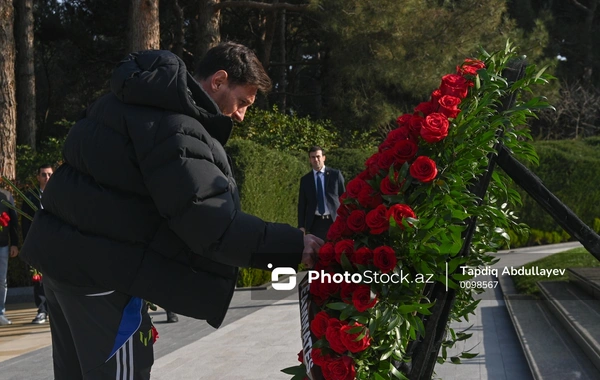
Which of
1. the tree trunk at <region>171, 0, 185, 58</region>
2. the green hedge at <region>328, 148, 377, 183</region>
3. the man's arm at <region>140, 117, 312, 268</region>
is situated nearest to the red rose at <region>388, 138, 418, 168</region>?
the man's arm at <region>140, 117, 312, 268</region>

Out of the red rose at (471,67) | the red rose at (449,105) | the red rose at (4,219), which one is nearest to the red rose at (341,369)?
the red rose at (449,105)

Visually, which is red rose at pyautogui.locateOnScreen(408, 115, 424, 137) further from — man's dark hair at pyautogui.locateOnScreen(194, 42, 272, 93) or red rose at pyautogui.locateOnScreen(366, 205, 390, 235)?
man's dark hair at pyautogui.locateOnScreen(194, 42, 272, 93)

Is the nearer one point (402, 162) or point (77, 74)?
point (402, 162)

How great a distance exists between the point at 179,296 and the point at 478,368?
3.81 m

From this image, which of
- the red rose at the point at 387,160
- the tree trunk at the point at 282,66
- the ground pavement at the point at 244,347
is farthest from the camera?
the tree trunk at the point at 282,66

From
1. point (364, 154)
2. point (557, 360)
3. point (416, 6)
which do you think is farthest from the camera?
point (416, 6)

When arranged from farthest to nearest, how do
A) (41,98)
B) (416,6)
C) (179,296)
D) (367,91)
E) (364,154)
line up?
1. (41,98)
2. (367,91)
3. (416,6)
4. (364,154)
5. (179,296)

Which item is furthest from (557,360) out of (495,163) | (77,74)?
(77,74)

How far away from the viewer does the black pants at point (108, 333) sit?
271cm

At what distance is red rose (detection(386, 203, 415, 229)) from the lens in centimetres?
247

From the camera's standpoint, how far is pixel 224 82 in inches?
116

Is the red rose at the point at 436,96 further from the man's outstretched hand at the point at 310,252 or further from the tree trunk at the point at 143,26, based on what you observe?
the tree trunk at the point at 143,26

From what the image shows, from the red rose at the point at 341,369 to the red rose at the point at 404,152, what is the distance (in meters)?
0.68

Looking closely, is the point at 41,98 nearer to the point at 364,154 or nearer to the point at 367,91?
the point at 367,91
